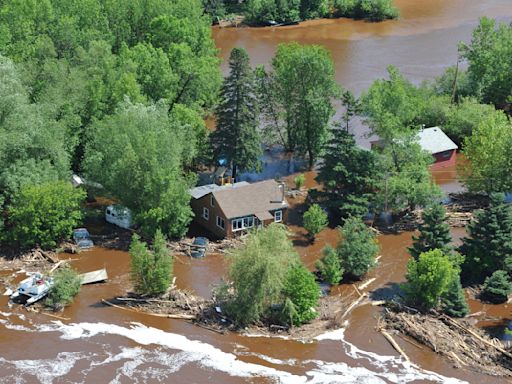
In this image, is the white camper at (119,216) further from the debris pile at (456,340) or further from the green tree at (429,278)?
the green tree at (429,278)

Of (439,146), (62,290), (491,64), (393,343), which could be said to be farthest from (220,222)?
(491,64)

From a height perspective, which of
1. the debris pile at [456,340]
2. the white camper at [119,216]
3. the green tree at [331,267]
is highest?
the white camper at [119,216]

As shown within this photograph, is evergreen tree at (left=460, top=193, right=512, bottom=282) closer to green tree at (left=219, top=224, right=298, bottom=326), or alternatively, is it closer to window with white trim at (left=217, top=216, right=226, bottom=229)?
green tree at (left=219, top=224, right=298, bottom=326)

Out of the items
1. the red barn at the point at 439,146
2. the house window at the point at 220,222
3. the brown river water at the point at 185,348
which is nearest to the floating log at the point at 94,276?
the brown river water at the point at 185,348

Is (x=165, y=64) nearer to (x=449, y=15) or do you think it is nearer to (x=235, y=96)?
(x=235, y=96)

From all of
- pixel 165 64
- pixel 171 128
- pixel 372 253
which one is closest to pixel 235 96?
pixel 171 128
